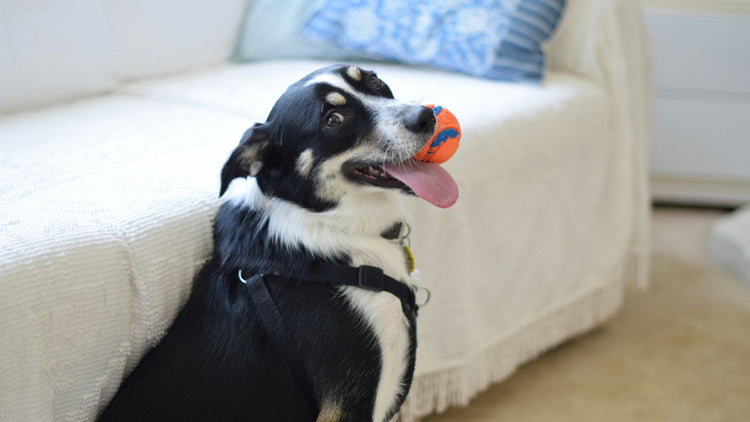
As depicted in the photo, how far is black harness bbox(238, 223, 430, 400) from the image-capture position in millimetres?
1127

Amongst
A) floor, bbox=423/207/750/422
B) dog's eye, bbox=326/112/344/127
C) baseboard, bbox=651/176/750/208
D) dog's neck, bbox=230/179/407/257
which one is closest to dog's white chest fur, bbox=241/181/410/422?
dog's neck, bbox=230/179/407/257

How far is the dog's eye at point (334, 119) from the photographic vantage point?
119 centimetres

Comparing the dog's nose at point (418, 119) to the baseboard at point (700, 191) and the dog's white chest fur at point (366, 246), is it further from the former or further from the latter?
the baseboard at point (700, 191)

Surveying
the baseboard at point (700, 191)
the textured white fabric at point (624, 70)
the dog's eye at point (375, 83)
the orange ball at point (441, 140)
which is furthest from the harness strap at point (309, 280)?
the baseboard at point (700, 191)

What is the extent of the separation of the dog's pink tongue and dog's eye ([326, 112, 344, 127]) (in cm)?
11

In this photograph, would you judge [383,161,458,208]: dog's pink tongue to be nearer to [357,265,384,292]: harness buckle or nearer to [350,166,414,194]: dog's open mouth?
[350,166,414,194]: dog's open mouth

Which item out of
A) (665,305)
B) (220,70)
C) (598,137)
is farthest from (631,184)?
(220,70)

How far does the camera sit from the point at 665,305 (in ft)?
7.78

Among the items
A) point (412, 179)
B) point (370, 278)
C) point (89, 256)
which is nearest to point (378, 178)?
point (412, 179)

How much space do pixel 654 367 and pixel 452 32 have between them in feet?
3.67

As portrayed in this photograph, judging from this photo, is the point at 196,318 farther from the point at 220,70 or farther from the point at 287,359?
the point at 220,70

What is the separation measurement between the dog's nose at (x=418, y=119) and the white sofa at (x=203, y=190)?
1.23 feet

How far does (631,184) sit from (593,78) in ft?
1.12

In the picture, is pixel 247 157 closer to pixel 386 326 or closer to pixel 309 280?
pixel 309 280
